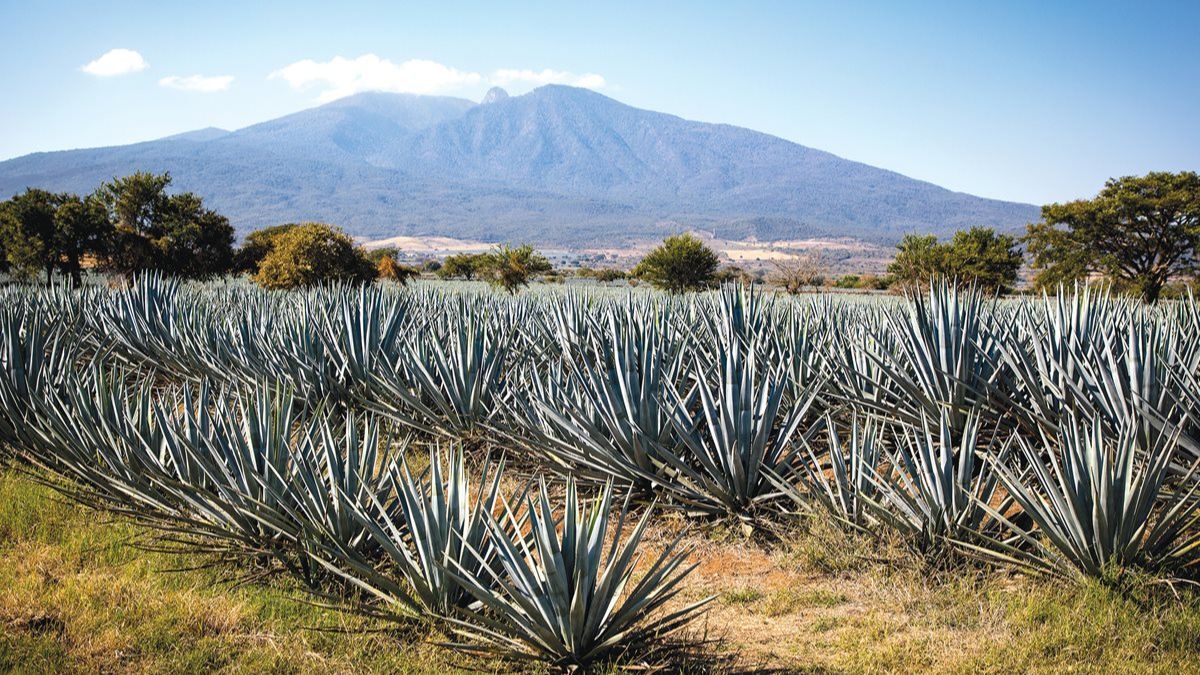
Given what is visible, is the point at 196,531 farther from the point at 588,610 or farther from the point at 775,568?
the point at 775,568

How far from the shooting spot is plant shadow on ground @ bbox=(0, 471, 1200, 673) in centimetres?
293

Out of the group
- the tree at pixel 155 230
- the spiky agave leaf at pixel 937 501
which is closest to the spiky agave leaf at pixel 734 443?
the spiky agave leaf at pixel 937 501

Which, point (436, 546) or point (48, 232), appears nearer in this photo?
point (436, 546)

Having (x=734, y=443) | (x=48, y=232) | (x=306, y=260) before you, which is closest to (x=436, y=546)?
(x=734, y=443)

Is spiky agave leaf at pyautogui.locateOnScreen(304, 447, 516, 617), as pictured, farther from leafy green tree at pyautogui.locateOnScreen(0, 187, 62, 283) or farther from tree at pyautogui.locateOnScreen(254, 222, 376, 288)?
leafy green tree at pyautogui.locateOnScreen(0, 187, 62, 283)

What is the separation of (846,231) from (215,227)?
17970 centimetres

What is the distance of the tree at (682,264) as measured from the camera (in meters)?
30.5

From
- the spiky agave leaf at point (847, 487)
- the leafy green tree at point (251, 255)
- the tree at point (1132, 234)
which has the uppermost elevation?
the tree at point (1132, 234)

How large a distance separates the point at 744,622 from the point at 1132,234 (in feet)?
124

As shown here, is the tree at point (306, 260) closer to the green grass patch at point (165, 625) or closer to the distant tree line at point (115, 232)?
the distant tree line at point (115, 232)

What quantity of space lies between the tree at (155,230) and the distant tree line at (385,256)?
0.04 metres

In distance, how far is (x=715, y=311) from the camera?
720 centimetres

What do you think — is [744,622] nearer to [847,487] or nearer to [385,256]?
[847,487]

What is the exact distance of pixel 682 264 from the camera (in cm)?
3047
